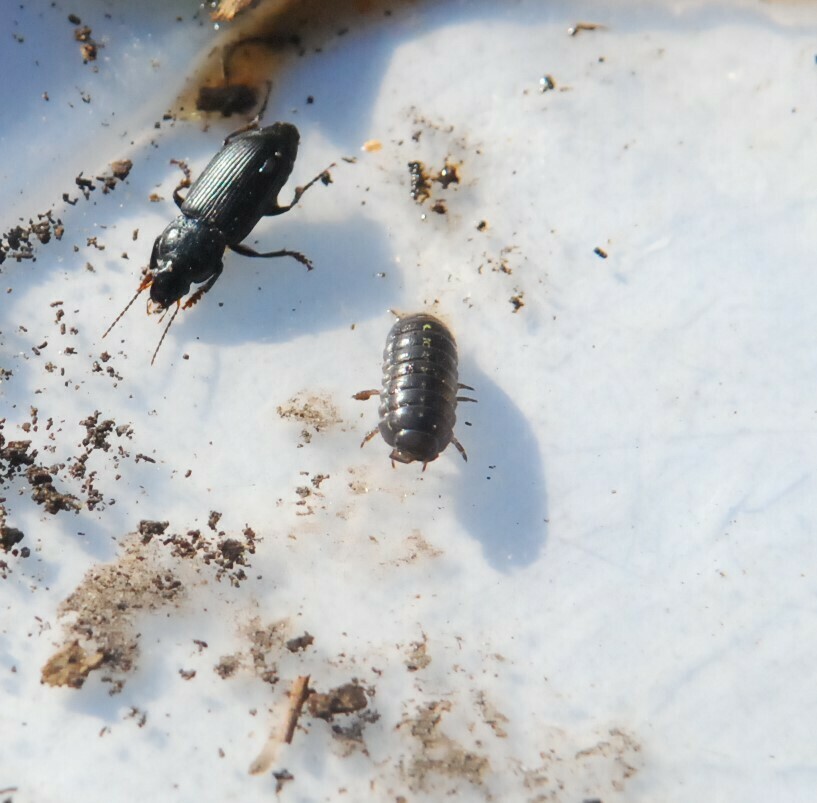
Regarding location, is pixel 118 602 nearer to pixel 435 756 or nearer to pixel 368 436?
pixel 368 436

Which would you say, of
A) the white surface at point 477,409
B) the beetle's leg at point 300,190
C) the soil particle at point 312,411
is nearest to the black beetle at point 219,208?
the beetle's leg at point 300,190

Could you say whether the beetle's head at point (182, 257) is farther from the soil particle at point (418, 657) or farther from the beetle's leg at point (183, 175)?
the soil particle at point (418, 657)

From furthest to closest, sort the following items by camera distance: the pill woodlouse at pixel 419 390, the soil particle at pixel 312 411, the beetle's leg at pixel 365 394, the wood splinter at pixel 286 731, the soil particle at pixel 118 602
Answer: the soil particle at pixel 312 411 < the beetle's leg at pixel 365 394 < the soil particle at pixel 118 602 < the wood splinter at pixel 286 731 < the pill woodlouse at pixel 419 390

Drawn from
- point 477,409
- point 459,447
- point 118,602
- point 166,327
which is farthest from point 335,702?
point 166,327

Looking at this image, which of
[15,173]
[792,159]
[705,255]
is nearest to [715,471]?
[705,255]

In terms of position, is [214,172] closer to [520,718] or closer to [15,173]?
[15,173]

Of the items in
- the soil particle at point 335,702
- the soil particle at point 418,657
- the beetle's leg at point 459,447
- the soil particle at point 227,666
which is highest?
the beetle's leg at point 459,447

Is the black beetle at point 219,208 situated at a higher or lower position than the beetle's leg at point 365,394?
higher
